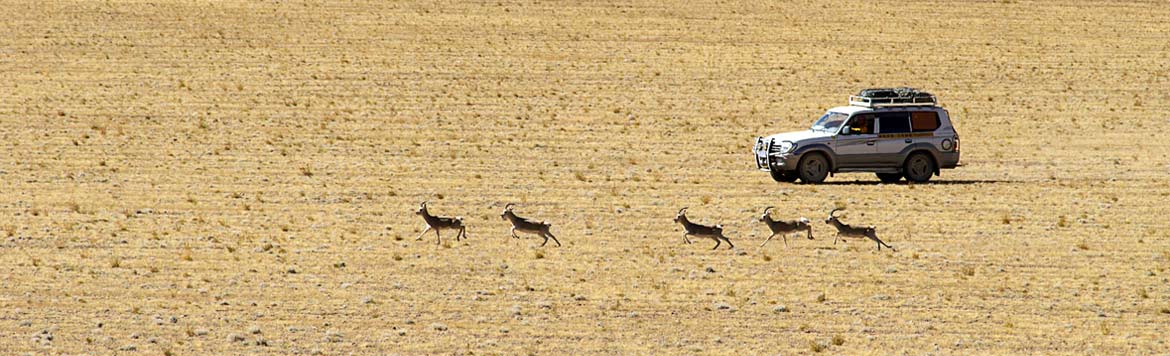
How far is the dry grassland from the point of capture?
719 inches

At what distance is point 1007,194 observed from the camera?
30422 millimetres

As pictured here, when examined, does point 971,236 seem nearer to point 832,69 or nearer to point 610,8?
point 832,69

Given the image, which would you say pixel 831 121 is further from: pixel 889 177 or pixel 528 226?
pixel 528 226

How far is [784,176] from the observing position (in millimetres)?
32031

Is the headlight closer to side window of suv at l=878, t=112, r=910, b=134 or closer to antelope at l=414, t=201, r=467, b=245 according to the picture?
side window of suv at l=878, t=112, r=910, b=134

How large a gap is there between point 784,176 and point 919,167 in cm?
265

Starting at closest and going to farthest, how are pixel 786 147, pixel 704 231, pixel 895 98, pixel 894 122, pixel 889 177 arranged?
pixel 704 231 < pixel 786 147 < pixel 894 122 < pixel 895 98 < pixel 889 177

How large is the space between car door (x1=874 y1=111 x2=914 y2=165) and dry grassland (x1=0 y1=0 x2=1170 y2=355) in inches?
40.6

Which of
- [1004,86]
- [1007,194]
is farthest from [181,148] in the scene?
[1004,86]

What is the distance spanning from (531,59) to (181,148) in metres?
17.6

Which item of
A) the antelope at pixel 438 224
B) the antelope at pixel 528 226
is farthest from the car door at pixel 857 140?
the antelope at pixel 438 224

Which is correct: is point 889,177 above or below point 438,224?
above

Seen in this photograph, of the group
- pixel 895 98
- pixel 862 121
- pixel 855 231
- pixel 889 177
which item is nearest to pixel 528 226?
pixel 855 231

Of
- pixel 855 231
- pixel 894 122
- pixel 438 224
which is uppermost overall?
pixel 894 122
